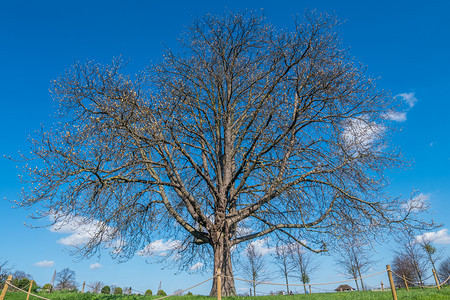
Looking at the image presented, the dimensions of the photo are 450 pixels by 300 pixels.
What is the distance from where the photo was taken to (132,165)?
9016mm

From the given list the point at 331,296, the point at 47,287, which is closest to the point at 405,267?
the point at 331,296

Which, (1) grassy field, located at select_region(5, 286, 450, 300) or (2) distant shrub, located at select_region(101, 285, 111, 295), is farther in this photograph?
(2) distant shrub, located at select_region(101, 285, 111, 295)

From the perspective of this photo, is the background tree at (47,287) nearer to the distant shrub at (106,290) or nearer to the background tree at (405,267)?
the distant shrub at (106,290)

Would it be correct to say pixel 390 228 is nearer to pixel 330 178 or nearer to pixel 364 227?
pixel 364 227

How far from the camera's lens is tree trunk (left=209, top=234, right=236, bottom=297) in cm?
957

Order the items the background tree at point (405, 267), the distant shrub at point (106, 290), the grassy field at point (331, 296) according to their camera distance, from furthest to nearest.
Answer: the background tree at point (405, 267) → the distant shrub at point (106, 290) → the grassy field at point (331, 296)

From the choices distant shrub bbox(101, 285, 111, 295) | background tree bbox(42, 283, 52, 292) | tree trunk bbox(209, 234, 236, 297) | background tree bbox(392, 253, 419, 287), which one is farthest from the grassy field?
background tree bbox(392, 253, 419, 287)

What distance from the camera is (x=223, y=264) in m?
10.1

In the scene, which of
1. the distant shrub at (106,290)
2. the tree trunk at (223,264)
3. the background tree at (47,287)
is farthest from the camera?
the background tree at (47,287)

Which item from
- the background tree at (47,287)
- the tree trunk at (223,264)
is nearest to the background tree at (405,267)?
the tree trunk at (223,264)

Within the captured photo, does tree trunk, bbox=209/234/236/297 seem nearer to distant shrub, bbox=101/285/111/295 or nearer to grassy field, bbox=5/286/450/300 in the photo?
grassy field, bbox=5/286/450/300

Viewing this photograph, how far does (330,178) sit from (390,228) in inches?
102

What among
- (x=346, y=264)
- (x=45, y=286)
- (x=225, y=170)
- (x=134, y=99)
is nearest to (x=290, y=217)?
(x=225, y=170)

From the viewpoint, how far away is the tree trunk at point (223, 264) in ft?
31.4
